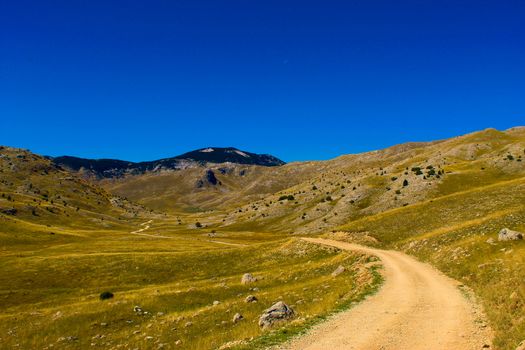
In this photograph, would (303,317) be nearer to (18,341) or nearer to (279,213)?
(18,341)

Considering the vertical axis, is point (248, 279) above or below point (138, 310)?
above

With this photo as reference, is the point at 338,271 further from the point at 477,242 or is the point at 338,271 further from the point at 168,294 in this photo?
the point at 168,294

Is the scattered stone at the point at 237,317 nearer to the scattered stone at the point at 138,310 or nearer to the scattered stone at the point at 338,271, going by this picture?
the scattered stone at the point at 138,310

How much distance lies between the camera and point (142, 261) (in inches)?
2736

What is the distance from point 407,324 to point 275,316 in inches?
334

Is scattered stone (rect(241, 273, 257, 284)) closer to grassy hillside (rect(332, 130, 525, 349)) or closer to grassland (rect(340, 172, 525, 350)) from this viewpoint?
grassy hillside (rect(332, 130, 525, 349))

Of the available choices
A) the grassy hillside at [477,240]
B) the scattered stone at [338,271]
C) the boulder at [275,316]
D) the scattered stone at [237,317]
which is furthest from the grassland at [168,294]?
the grassy hillside at [477,240]

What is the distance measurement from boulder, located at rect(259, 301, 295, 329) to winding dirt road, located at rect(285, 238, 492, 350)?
3582mm

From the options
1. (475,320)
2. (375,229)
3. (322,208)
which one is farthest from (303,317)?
(322,208)

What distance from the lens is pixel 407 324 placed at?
2195cm

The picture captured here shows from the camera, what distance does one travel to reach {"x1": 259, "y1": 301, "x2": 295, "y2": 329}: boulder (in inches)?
1019

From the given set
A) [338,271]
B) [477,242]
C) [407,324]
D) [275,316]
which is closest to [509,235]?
[477,242]

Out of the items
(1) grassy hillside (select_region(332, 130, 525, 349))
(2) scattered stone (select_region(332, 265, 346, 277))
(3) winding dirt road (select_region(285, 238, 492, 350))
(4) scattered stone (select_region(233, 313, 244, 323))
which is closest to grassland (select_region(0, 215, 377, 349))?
(4) scattered stone (select_region(233, 313, 244, 323))

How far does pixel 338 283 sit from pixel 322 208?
124 metres
